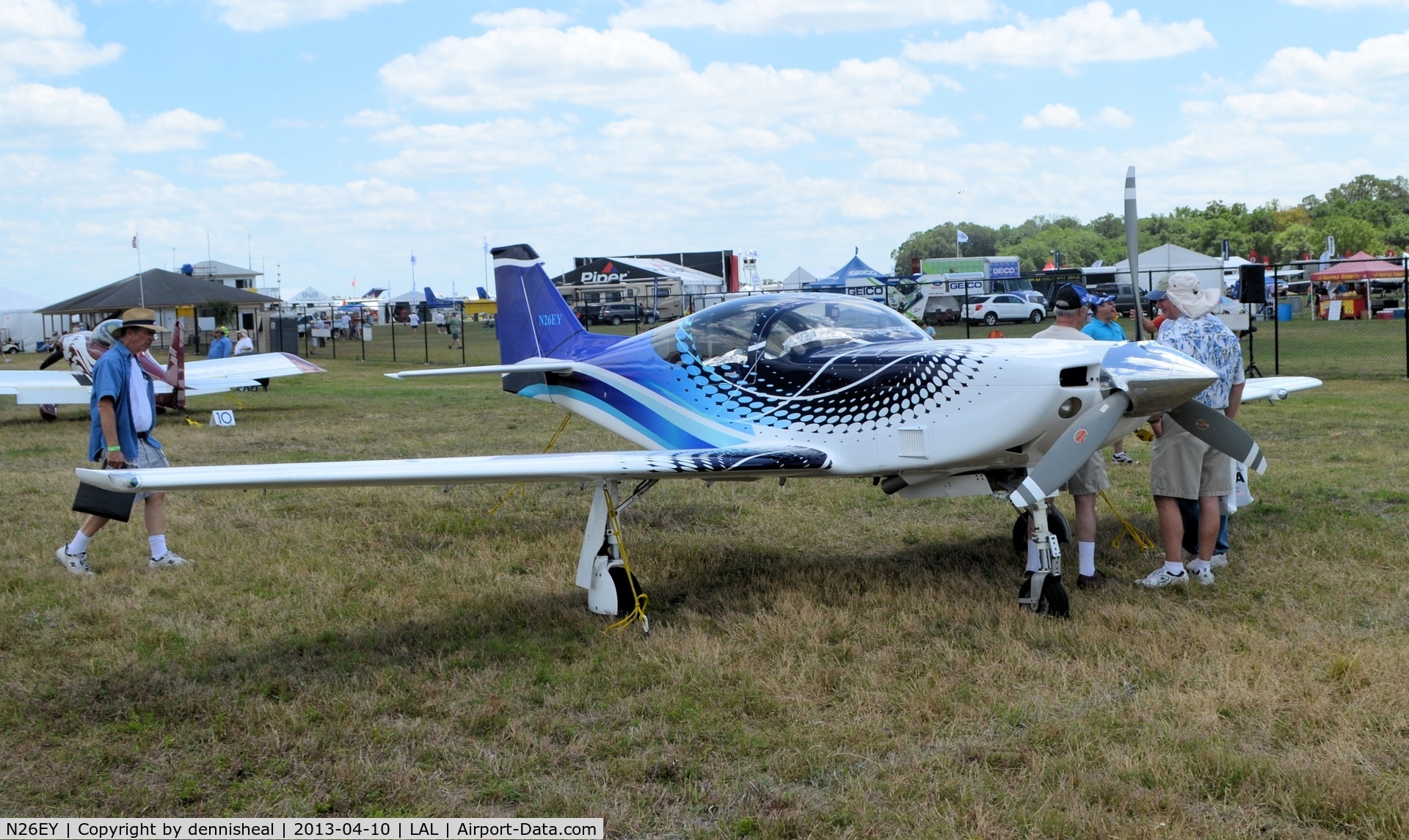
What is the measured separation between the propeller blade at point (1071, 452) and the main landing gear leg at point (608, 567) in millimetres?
2247

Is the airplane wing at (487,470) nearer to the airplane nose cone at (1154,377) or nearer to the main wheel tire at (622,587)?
the main wheel tire at (622,587)

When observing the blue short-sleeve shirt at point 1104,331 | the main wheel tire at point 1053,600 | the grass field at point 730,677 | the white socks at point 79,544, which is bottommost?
the grass field at point 730,677

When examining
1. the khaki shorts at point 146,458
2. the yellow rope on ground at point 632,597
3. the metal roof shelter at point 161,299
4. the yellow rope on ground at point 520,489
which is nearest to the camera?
the yellow rope on ground at point 632,597

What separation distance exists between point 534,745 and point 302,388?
22.0m

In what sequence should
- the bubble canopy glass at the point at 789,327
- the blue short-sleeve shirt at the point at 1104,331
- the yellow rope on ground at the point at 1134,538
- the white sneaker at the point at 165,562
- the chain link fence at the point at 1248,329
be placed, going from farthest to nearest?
the chain link fence at the point at 1248,329 < the blue short-sleeve shirt at the point at 1104,331 < the yellow rope on ground at the point at 1134,538 < the white sneaker at the point at 165,562 < the bubble canopy glass at the point at 789,327

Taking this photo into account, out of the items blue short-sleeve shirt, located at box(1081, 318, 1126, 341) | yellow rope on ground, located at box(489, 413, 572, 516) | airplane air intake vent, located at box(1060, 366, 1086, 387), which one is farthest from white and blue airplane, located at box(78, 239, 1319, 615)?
blue short-sleeve shirt, located at box(1081, 318, 1126, 341)

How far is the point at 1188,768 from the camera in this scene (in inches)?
166

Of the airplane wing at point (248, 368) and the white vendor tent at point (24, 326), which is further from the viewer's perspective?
the white vendor tent at point (24, 326)

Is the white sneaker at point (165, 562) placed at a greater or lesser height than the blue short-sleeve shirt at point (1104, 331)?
lesser

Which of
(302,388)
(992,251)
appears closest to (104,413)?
(302,388)

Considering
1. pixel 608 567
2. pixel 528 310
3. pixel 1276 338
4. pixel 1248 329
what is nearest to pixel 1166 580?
pixel 608 567

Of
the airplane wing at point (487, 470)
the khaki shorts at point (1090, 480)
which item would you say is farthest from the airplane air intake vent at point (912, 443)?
the khaki shorts at point (1090, 480)

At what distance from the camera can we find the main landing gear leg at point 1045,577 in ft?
20.5

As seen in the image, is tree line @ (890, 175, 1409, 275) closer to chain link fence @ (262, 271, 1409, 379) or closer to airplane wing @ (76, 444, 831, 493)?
chain link fence @ (262, 271, 1409, 379)
